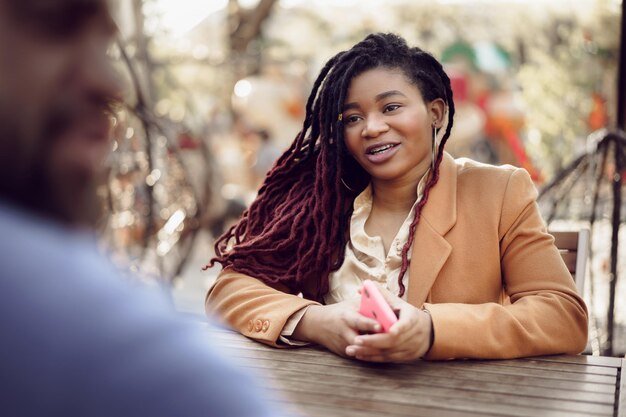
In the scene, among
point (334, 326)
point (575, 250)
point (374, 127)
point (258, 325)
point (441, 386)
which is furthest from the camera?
point (575, 250)

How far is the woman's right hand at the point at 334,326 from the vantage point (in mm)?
1722

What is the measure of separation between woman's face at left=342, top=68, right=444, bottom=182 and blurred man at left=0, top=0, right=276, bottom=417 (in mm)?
1646

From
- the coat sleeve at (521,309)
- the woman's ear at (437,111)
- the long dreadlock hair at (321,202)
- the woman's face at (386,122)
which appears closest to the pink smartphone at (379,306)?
the coat sleeve at (521,309)

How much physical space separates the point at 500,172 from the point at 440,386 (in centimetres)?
78

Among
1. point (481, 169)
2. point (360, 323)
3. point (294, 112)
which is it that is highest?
point (294, 112)

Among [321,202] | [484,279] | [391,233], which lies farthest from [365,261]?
[484,279]

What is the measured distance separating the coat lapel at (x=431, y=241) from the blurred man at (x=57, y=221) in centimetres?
155

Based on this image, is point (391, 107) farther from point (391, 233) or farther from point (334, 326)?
point (334, 326)

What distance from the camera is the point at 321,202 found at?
2.22 metres

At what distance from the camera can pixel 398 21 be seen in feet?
61.8

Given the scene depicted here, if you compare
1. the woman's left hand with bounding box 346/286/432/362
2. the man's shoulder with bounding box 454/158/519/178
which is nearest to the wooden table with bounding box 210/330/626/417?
the woman's left hand with bounding box 346/286/432/362

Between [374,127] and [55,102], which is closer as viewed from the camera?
[55,102]

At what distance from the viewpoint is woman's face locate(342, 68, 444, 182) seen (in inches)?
84.3

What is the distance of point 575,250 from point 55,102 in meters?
2.26
